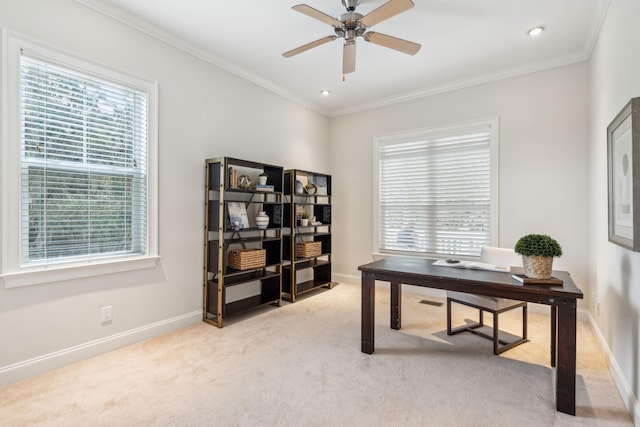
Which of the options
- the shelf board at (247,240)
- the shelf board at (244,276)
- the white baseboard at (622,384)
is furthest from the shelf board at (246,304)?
the white baseboard at (622,384)

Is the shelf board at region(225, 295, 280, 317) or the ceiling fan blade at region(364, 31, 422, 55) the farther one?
the shelf board at region(225, 295, 280, 317)

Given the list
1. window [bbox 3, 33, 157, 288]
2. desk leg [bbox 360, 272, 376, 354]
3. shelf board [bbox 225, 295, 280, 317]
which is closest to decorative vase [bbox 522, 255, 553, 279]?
desk leg [bbox 360, 272, 376, 354]

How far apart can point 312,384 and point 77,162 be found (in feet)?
7.85

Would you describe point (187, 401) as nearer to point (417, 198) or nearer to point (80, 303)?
point (80, 303)

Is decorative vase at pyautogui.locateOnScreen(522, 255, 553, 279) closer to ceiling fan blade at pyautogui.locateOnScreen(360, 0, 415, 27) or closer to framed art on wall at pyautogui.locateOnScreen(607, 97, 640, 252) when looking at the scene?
framed art on wall at pyautogui.locateOnScreen(607, 97, 640, 252)

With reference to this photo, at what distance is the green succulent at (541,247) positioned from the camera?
1.96 m

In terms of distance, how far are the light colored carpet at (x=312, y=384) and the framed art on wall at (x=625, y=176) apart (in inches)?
40.0

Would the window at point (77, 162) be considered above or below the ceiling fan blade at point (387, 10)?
below

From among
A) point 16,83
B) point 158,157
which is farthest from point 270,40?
point 16,83

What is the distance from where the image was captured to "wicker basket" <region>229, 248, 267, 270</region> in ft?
10.9

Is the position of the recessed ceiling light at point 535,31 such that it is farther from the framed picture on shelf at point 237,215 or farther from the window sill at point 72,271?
the window sill at point 72,271

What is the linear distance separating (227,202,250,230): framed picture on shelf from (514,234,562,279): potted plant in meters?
2.53

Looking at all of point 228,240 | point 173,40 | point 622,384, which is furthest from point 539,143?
point 173,40

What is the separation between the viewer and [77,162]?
96.0 inches
